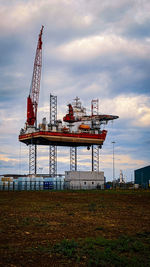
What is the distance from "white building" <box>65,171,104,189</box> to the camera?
8738cm

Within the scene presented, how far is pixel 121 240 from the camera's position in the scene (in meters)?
14.6

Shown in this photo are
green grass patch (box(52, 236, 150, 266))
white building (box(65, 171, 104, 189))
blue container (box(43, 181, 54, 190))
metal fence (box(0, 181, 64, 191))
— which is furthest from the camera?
blue container (box(43, 181, 54, 190))

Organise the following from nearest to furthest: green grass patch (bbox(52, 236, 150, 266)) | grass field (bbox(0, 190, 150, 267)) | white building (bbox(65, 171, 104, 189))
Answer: green grass patch (bbox(52, 236, 150, 266)), grass field (bbox(0, 190, 150, 267)), white building (bbox(65, 171, 104, 189))

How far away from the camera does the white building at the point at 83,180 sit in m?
87.4

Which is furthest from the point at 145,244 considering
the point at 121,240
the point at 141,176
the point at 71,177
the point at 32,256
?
the point at 141,176

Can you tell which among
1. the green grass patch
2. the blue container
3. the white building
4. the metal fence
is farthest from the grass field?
the blue container

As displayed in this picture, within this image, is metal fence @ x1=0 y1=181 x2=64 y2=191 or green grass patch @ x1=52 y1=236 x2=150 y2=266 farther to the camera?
metal fence @ x1=0 y1=181 x2=64 y2=191

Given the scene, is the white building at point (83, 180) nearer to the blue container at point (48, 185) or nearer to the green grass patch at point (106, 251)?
the blue container at point (48, 185)

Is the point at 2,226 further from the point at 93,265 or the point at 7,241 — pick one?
the point at 93,265

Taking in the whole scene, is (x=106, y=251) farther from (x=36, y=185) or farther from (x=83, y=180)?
(x=36, y=185)

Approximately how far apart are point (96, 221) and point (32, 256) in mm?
10043

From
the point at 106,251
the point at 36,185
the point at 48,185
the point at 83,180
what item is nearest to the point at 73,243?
the point at 106,251

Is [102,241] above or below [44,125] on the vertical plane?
below

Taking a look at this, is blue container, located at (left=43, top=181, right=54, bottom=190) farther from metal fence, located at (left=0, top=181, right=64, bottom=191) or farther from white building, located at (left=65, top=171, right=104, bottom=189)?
white building, located at (left=65, top=171, right=104, bottom=189)
